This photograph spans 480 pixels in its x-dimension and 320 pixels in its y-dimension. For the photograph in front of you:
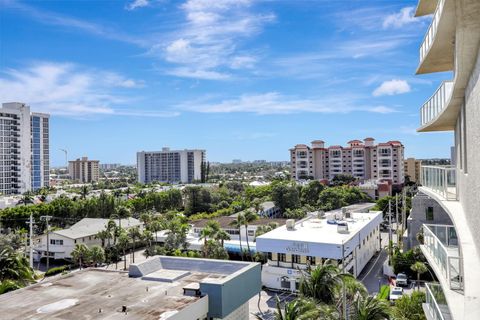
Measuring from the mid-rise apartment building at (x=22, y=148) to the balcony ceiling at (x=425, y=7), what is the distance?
13389cm

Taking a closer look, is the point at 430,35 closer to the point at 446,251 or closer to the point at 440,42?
the point at 440,42

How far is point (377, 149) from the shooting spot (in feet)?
391

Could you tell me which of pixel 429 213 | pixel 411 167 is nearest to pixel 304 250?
pixel 429 213

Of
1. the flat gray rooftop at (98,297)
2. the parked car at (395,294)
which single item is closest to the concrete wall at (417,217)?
the parked car at (395,294)

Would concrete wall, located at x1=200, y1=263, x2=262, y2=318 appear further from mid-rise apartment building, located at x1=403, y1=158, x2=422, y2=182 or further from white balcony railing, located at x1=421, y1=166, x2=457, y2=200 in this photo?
mid-rise apartment building, located at x1=403, y1=158, x2=422, y2=182

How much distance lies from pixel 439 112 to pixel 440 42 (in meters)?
2.10

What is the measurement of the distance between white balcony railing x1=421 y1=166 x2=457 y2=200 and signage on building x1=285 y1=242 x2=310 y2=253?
26496mm

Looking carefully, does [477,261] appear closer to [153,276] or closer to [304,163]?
[153,276]

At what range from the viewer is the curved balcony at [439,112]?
11500 millimetres

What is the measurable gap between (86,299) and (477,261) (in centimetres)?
2069

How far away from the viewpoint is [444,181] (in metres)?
12.9

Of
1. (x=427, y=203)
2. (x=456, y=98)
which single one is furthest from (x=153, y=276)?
(x=427, y=203)

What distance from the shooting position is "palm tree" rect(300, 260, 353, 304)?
73.8ft

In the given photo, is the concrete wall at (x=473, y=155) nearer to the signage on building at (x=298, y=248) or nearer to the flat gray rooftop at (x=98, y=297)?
the flat gray rooftop at (x=98, y=297)
